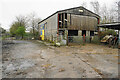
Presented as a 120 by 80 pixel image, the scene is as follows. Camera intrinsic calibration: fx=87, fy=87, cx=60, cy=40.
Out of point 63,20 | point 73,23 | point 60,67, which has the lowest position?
point 60,67

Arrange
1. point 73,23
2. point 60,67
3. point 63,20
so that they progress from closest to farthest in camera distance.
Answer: point 60,67 → point 63,20 → point 73,23

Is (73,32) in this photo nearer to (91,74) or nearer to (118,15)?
(91,74)

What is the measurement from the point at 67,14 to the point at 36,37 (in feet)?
42.1

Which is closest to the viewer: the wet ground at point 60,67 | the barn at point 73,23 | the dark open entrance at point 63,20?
the wet ground at point 60,67

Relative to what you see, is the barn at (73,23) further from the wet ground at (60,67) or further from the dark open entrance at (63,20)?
the wet ground at (60,67)

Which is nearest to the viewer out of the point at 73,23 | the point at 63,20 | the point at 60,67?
the point at 60,67

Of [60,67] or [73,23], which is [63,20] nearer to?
[73,23]

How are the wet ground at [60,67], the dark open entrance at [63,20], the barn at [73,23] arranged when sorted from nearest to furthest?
the wet ground at [60,67] → the barn at [73,23] → the dark open entrance at [63,20]

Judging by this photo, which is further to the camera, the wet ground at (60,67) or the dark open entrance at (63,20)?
the dark open entrance at (63,20)

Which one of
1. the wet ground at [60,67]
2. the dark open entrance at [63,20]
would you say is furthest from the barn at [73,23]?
the wet ground at [60,67]

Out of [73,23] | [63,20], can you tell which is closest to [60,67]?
[63,20]

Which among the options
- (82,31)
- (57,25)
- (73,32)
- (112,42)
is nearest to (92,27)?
(82,31)

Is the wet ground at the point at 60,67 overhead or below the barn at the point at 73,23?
below

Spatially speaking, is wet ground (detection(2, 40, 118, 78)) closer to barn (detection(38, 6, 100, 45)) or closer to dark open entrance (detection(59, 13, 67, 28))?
barn (detection(38, 6, 100, 45))
